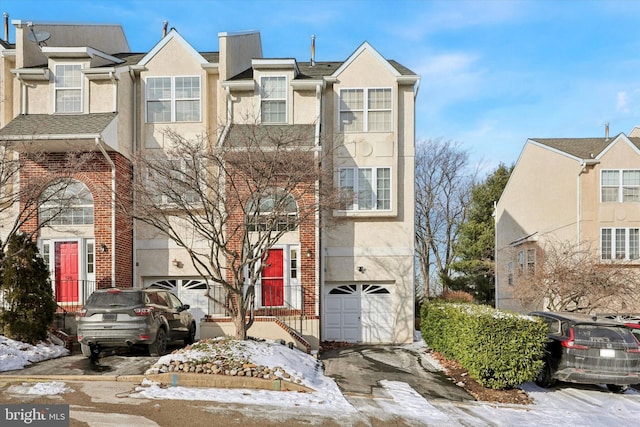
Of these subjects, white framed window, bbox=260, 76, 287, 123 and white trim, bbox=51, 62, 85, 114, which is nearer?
white trim, bbox=51, 62, 85, 114

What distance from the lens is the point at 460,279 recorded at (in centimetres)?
3378

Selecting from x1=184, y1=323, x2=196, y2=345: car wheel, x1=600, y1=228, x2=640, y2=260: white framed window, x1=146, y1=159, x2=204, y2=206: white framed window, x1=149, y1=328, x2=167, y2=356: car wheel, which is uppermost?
x1=146, y1=159, x2=204, y2=206: white framed window

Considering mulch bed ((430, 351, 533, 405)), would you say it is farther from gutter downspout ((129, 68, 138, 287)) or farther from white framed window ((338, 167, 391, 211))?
gutter downspout ((129, 68, 138, 287))

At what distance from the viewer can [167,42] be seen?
18.2 metres

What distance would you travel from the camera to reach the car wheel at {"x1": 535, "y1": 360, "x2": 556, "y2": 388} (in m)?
11.8

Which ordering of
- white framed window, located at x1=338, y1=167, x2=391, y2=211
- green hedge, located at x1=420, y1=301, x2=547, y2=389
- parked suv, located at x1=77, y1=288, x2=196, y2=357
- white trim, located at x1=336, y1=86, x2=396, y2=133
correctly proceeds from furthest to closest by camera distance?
white trim, located at x1=336, y1=86, x2=396, y2=133
white framed window, located at x1=338, y1=167, x2=391, y2=211
parked suv, located at x1=77, y1=288, x2=196, y2=357
green hedge, located at x1=420, y1=301, x2=547, y2=389

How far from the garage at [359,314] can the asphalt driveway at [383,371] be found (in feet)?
3.17

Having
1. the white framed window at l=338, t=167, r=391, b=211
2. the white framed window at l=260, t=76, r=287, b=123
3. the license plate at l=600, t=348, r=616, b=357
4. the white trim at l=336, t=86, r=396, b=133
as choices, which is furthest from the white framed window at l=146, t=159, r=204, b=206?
the license plate at l=600, t=348, r=616, b=357

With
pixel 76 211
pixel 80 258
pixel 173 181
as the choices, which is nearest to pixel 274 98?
pixel 173 181

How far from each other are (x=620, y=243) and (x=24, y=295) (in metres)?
22.8

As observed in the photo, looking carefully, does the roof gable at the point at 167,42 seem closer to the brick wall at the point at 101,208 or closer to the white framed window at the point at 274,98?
the white framed window at the point at 274,98

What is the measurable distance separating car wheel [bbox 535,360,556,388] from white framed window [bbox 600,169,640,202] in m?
13.8

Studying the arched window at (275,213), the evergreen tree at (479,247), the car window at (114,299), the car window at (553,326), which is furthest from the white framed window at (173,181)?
the evergreen tree at (479,247)

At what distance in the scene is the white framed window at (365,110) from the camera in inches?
730
